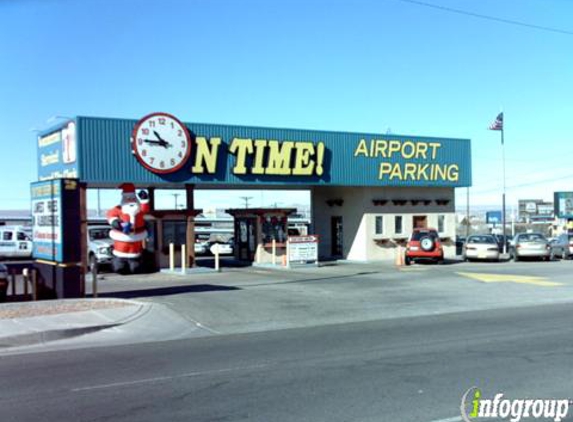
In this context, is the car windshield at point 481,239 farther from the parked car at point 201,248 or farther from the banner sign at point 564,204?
the banner sign at point 564,204

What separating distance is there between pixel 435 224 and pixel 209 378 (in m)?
27.7

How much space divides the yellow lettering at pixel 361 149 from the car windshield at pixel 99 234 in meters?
12.2

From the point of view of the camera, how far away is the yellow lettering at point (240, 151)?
27.7m

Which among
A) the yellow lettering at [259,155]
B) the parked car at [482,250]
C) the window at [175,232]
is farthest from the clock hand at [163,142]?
the parked car at [482,250]

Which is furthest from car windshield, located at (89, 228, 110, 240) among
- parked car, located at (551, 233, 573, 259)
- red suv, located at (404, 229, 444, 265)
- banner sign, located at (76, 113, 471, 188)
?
parked car, located at (551, 233, 573, 259)

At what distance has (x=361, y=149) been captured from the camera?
104ft

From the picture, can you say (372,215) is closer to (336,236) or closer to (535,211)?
(336,236)

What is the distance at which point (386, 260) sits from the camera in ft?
107

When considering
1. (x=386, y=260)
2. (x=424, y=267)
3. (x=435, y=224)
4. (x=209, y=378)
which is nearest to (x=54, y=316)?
(x=209, y=378)

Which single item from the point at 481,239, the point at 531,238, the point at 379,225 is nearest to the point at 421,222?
the point at 379,225

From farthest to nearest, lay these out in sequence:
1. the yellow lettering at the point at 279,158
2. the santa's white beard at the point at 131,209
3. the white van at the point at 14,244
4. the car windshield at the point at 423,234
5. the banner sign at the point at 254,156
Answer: the white van at the point at 14,244 < the car windshield at the point at 423,234 < the yellow lettering at the point at 279,158 < the santa's white beard at the point at 131,209 < the banner sign at the point at 254,156

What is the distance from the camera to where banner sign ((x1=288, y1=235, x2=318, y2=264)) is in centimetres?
2820

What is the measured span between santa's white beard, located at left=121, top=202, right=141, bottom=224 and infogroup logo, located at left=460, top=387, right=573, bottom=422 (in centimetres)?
2043

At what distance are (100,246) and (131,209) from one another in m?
2.43
